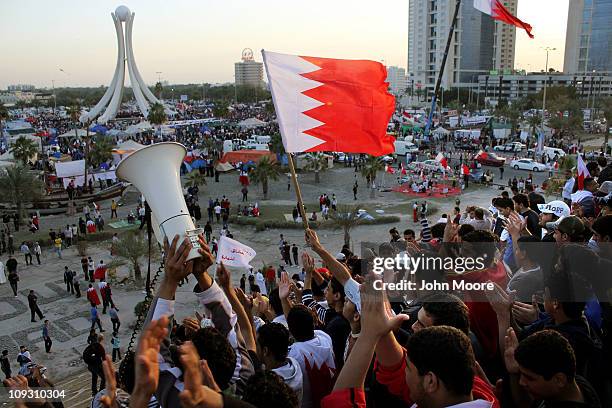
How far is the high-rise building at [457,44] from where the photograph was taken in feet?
303

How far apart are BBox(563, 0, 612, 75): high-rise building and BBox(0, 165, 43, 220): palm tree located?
9726 cm

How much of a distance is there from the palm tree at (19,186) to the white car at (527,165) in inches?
1175

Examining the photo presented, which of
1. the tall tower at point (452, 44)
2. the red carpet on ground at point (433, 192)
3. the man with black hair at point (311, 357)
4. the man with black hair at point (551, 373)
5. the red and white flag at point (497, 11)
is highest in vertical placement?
the tall tower at point (452, 44)

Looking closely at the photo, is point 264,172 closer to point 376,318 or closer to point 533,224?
point 533,224

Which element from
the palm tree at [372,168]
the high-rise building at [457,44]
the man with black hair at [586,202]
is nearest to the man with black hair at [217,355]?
the man with black hair at [586,202]

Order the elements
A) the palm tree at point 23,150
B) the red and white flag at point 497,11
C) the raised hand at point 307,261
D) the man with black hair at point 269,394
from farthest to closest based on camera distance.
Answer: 1. the palm tree at point 23,150
2. the red and white flag at point 497,11
3. the raised hand at point 307,261
4. the man with black hair at point 269,394

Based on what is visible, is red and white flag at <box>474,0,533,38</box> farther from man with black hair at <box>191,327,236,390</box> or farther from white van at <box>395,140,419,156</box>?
white van at <box>395,140,419,156</box>

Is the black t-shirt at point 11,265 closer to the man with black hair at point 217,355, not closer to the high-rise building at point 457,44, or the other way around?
the man with black hair at point 217,355

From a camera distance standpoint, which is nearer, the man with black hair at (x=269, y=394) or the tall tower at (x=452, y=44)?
the man with black hair at (x=269, y=394)

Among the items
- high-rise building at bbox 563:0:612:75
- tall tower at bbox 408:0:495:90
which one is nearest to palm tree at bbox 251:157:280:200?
tall tower at bbox 408:0:495:90

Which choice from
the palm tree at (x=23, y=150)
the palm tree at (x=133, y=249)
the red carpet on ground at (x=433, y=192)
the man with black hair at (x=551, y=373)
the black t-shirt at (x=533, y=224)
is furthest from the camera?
the palm tree at (x=23, y=150)

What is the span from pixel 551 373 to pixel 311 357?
1565 mm

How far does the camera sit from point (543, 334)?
257 centimetres

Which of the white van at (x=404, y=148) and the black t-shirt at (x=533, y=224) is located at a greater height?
the black t-shirt at (x=533, y=224)
